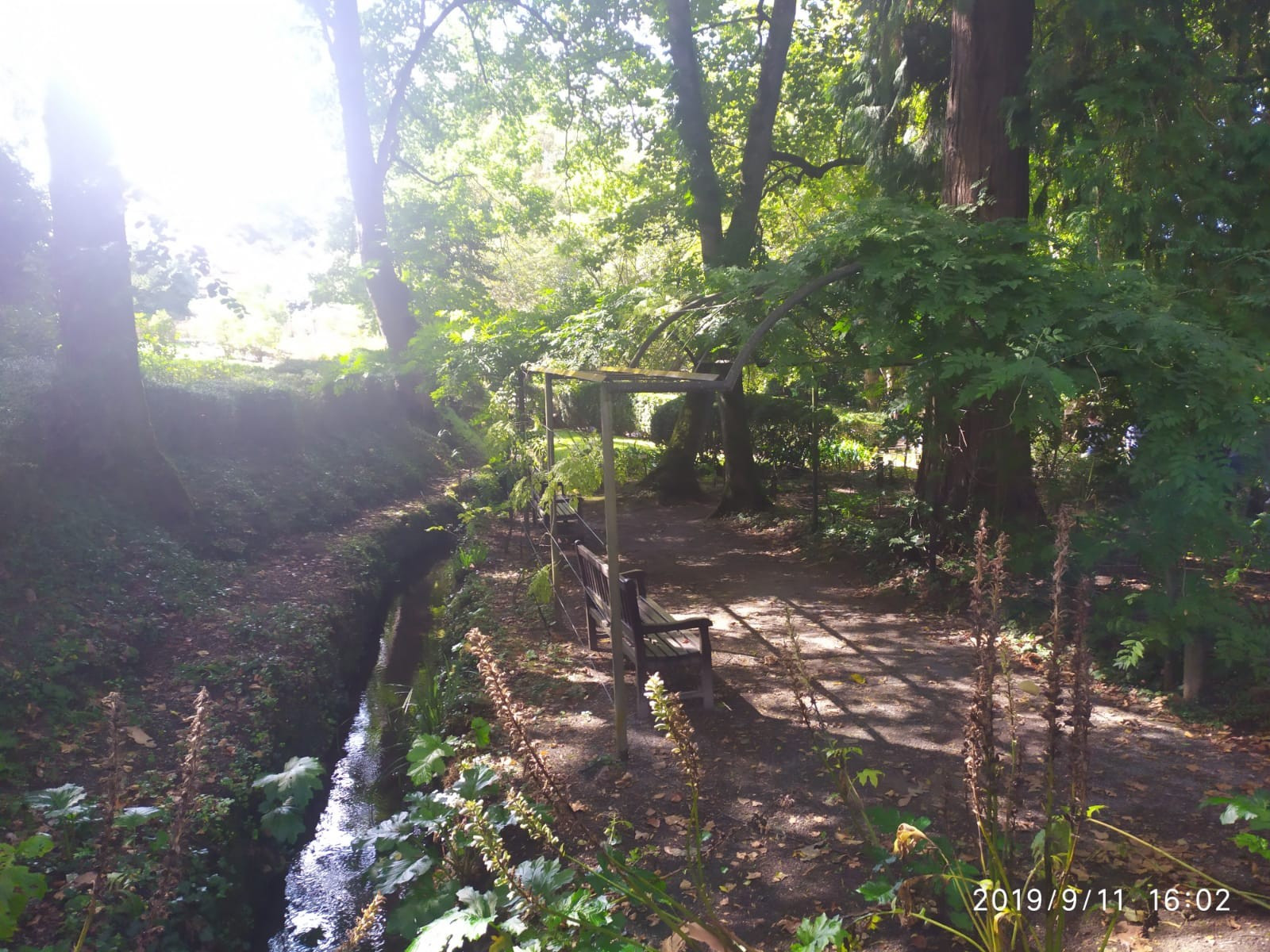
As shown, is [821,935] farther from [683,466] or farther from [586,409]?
[586,409]

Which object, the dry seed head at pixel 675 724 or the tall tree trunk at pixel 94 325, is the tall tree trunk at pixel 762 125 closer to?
the tall tree trunk at pixel 94 325

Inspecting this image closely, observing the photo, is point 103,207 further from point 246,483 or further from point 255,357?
point 255,357

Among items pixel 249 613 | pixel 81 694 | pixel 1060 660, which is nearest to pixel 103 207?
pixel 249 613

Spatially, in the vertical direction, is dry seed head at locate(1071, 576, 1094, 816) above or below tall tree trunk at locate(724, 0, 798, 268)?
below

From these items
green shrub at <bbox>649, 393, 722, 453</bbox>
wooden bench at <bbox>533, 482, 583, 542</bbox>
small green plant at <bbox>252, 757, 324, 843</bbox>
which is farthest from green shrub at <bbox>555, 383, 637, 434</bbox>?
small green plant at <bbox>252, 757, 324, 843</bbox>

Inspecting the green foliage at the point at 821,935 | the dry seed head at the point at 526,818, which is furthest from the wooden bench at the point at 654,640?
the green foliage at the point at 821,935

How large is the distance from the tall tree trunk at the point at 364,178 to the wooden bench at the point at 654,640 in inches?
432

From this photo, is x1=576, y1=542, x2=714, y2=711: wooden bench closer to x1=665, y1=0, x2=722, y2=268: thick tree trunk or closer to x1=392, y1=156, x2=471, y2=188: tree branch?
x1=665, y1=0, x2=722, y2=268: thick tree trunk

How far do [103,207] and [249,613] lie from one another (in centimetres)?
469

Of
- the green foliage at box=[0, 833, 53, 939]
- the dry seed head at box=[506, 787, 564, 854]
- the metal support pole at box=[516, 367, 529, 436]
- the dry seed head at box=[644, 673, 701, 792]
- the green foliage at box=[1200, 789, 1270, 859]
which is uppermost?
the metal support pole at box=[516, 367, 529, 436]

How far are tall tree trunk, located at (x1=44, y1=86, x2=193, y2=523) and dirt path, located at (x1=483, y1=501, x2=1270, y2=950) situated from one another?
17.3ft

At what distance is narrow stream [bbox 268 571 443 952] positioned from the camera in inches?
172

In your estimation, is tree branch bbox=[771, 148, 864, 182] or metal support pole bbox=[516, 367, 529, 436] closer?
metal support pole bbox=[516, 367, 529, 436]

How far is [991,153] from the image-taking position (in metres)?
7.53
